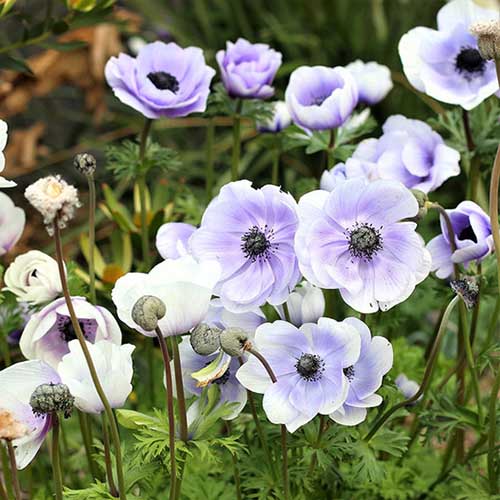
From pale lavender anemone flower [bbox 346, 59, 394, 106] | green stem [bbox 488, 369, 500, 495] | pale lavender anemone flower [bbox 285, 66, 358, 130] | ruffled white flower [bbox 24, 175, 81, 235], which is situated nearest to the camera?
ruffled white flower [bbox 24, 175, 81, 235]

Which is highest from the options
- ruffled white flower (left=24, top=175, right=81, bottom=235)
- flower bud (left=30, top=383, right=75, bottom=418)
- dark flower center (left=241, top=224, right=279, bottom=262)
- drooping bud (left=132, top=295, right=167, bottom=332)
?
ruffled white flower (left=24, top=175, right=81, bottom=235)

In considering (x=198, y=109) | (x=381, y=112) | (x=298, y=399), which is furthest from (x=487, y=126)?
(x=381, y=112)

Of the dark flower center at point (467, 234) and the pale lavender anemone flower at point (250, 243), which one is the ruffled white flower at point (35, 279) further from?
the dark flower center at point (467, 234)

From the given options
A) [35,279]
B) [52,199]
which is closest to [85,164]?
[52,199]

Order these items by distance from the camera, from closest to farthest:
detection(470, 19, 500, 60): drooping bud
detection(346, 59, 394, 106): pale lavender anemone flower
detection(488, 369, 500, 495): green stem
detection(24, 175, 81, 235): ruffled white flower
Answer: detection(24, 175, 81, 235): ruffled white flower → detection(470, 19, 500, 60): drooping bud → detection(488, 369, 500, 495): green stem → detection(346, 59, 394, 106): pale lavender anemone flower

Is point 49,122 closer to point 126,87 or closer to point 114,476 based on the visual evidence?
point 126,87

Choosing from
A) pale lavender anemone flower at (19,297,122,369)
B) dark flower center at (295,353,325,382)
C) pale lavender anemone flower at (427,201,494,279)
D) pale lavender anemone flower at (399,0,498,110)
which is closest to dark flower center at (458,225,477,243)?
pale lavender anemone flower at (427,201,494,279)

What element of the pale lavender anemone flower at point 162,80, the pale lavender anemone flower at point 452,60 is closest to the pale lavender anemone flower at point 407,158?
the pale lavender anemone flower at point 452,60

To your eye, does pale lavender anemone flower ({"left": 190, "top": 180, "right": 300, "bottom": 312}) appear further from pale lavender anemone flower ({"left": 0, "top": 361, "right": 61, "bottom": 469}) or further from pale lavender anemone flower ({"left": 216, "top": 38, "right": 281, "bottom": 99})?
pale lavender anemone flower ({"left": 216, "top": 38, "right": 281, "bottom": 99})
